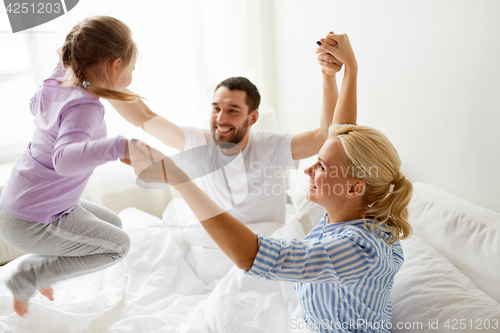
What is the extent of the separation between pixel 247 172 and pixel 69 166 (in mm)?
409

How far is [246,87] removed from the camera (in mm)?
925

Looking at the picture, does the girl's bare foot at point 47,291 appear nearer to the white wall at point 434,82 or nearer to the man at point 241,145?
the man at point 241,145

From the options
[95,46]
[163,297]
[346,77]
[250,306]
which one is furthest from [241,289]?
[95,46]

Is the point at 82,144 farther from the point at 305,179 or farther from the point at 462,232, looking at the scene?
the point at 305,179

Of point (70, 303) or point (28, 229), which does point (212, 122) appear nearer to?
point (28, 229)

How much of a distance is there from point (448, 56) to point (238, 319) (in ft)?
3.14

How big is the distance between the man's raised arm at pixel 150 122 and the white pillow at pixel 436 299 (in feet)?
2.09

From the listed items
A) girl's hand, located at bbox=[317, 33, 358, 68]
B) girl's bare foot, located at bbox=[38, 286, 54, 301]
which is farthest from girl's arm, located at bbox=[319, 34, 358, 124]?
girl's bare foot, located at bbox=[38, 286, 54, 301]

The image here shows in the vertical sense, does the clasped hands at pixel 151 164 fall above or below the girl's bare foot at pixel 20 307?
above

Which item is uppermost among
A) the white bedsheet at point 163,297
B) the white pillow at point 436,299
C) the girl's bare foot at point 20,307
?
the girl's bare foot at point 20,307

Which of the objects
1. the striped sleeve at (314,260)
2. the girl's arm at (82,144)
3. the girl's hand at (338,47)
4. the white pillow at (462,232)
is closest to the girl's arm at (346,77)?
the girl's hand at (338,47)

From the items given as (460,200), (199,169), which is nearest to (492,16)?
(460,200)

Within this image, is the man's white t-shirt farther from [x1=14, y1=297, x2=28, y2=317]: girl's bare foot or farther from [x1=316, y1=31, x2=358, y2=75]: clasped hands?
[x1=14, y1=297, x2=28, y2=317]: girl's bare foot

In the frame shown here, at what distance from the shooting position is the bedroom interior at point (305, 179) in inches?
33.3
